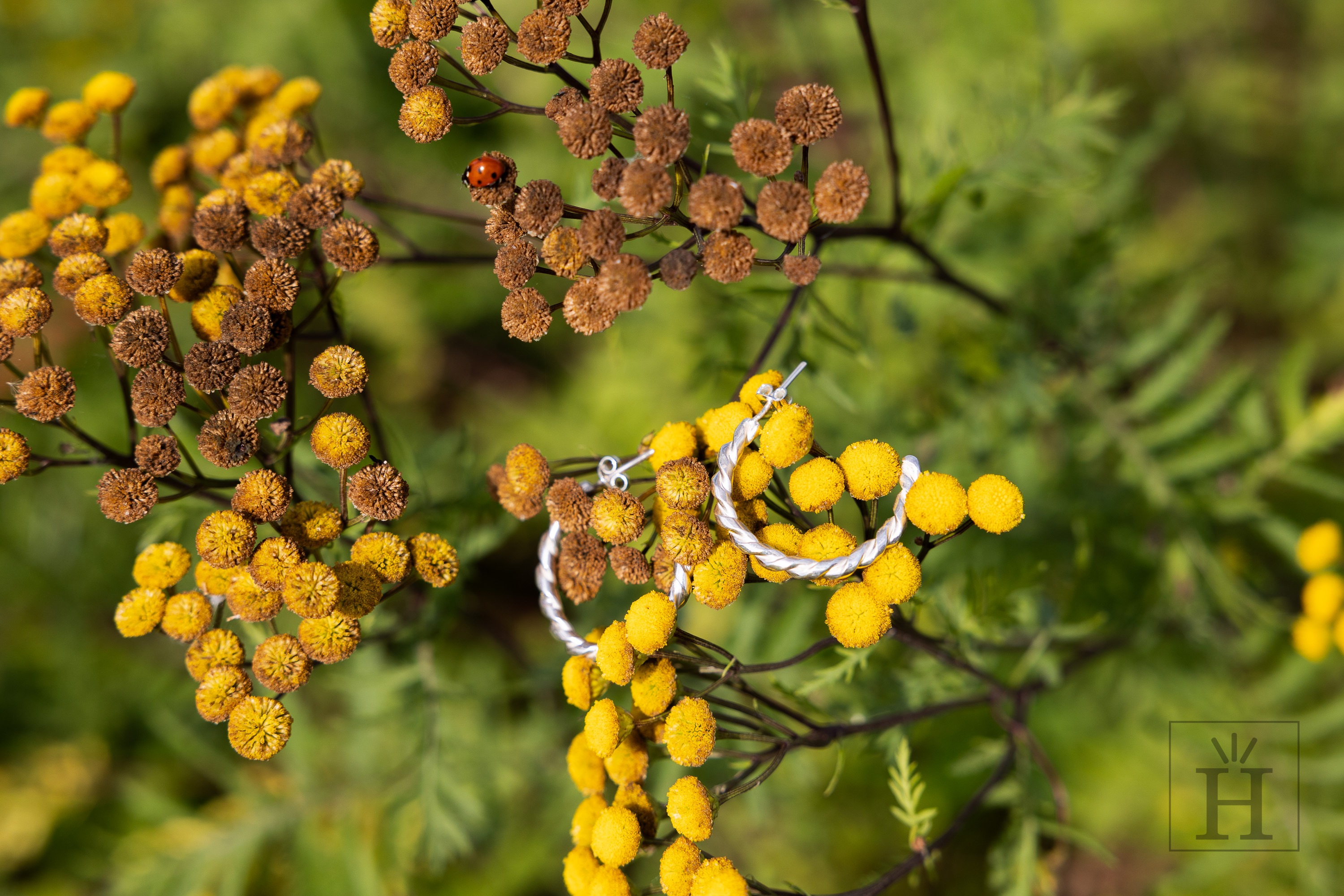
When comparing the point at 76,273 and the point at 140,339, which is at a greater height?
the point at 76,273

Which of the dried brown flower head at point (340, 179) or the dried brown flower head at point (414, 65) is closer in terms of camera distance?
the dried brown flower head at point (414, 65)

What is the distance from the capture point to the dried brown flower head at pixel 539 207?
1.60 metres

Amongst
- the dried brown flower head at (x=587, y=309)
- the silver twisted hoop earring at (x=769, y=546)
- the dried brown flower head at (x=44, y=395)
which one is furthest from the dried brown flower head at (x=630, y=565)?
the dried brown flower head at (x=44, y=395)

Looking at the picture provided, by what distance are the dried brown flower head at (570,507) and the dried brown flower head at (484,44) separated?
2.63 ft

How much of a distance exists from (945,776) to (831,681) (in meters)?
2.08

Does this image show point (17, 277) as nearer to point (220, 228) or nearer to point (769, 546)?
point (220, 228)

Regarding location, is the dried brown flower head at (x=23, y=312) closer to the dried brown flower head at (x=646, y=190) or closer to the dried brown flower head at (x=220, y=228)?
the dried brown flower head at (x=220, y=228)

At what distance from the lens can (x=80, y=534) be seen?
415cm

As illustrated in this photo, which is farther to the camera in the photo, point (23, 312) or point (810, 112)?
point (23, 312)

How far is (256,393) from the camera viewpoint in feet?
5.37

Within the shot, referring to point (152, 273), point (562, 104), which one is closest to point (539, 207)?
point (562, 104)

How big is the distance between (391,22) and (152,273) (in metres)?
0.68

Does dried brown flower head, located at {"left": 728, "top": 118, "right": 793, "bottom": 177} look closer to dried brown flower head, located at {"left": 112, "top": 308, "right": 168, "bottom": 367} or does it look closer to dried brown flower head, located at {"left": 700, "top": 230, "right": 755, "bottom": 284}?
dried brown flower head, located at {"left": 700, "top": 230, "right": 755, "bottom": 284}

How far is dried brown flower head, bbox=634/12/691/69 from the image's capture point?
1.61 metres
